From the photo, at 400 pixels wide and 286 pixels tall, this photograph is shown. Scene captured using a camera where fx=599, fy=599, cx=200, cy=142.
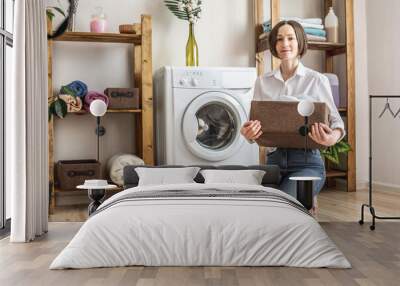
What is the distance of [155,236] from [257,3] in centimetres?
357

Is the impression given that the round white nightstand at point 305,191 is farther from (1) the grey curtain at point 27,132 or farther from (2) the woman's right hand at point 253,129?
(1) the grey curtain at point 27,132

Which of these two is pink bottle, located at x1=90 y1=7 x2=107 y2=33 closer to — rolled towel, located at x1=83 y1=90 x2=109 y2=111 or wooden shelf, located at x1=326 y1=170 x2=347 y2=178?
rolled towel, located at x1=83 y1=90 x2=109 y2=111

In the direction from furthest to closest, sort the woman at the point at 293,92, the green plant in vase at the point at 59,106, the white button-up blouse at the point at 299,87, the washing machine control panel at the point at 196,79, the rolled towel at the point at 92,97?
the washing machine control panel at the point at 196,79 < the rolled towel at the point at 92,97 < the green plant in vase at the point at 59,106 < the white button-up blouse at the point at 299,87 < the woman at the point at 293,92

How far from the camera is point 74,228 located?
3.91 meters

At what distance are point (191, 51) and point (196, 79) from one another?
1.25 feet

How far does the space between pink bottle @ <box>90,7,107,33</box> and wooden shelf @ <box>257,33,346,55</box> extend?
4.80ft

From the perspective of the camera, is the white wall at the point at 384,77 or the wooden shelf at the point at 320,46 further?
the white wall at the point at 384,77

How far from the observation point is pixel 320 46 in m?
5.79

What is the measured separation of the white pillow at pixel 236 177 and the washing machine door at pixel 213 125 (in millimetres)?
1178

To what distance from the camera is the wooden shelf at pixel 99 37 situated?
5.01 metres

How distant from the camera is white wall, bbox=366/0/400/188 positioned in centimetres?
580

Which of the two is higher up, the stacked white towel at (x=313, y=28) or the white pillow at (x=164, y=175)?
the stacked white towel at (x=313, y=28)

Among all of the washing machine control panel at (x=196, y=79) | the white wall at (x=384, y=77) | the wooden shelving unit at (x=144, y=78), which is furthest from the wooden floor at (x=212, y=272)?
the white wall at (x=384, y=77)

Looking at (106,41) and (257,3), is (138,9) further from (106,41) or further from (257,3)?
(257,3)
